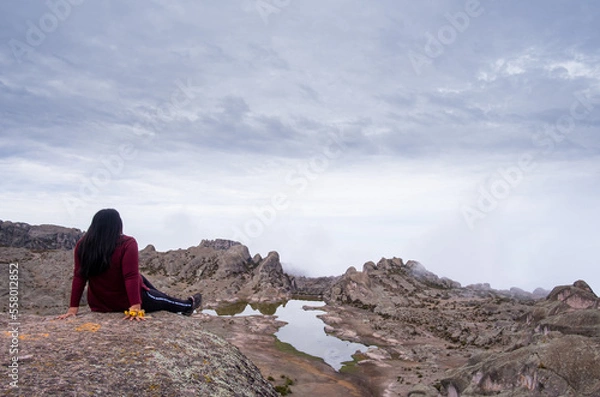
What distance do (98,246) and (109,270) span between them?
0.69m

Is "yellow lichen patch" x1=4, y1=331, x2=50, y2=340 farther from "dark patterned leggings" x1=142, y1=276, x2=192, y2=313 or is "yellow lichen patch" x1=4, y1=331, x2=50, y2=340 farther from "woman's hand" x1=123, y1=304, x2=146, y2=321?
"dark patterned leggings" x1=142, y1=276, x2=192, y2=313

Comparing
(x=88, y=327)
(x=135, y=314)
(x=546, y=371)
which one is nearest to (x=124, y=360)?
(x=88, y=327)

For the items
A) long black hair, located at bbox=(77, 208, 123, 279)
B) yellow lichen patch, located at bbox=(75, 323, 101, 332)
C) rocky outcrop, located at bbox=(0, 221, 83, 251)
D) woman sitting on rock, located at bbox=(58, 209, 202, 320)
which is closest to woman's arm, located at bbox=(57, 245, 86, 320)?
woman sitting on rock, located at bbox=(58, 209, 202, 320)

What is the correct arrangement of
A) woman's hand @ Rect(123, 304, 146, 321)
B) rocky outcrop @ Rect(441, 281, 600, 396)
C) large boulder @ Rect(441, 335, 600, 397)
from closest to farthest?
woman's hand @ Rect(123, 304, 146, 321) → large boulder @ Rect(441, 335, 600, 397) → rocky outcrop @ Rect(441, 281, 600, 396)

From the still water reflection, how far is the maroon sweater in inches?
2281

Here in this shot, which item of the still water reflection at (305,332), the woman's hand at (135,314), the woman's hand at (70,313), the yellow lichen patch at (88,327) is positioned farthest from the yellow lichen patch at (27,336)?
the still water reflection at (305,332)

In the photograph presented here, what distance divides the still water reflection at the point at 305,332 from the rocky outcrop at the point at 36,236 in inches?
4321

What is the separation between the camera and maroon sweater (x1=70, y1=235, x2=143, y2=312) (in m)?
9.59

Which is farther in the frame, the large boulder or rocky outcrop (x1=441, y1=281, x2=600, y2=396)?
rocky outcrop (x1=441, y1=281, x2=600, y2=396)

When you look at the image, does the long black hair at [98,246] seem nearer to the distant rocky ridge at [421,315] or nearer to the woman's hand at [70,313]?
the woman's hand at [70,313]

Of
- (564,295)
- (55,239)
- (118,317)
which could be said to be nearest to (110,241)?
(118,317)

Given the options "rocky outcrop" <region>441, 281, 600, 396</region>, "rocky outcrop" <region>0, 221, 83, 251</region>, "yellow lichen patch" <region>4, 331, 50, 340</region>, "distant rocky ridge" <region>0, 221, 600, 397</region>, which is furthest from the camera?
"rocky outcrop" <region>0, 221, 83, 251</region>

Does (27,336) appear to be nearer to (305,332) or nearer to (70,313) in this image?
(70,313)

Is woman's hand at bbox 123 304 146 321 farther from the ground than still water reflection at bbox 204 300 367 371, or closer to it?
farther from the ground
